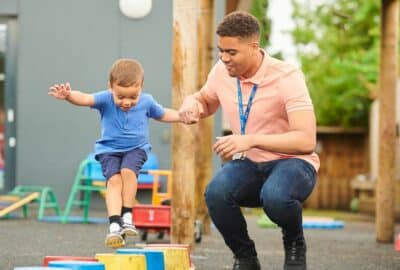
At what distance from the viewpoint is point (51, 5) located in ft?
52.5

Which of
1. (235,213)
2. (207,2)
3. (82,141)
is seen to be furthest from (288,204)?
(82,141)

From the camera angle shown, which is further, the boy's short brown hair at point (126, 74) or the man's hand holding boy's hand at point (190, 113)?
the boy's short brown hair at point (126, 74)

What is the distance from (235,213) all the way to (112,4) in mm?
10396

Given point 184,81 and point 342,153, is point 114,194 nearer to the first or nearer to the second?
point 184,81

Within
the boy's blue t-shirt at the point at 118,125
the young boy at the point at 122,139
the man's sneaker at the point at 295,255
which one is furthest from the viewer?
the boy's blue t-shirt at the point at 118,125

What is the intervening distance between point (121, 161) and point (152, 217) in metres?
2.69

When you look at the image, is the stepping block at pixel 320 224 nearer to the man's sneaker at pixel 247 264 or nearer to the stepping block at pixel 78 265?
the man's sneaker at pixel 247 264

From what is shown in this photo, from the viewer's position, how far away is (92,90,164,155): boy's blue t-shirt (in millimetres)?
7070

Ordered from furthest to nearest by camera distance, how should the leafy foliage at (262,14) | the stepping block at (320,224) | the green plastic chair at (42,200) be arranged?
the stepping block at (320,224)
the green plastic chair at (42,200)
the leafy foliage at (262,14)

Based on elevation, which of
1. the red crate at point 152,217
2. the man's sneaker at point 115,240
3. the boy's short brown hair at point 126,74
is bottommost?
the red crate at point 152,217

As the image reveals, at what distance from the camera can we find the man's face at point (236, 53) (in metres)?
5.75

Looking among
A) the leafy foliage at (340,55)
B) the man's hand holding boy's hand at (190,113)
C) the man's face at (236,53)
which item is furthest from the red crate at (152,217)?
the leafy foliage at (340,55)

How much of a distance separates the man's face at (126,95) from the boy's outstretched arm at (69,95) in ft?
0.57

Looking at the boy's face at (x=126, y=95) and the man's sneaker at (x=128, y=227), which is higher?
the boy's face at (x=126, y=95)
